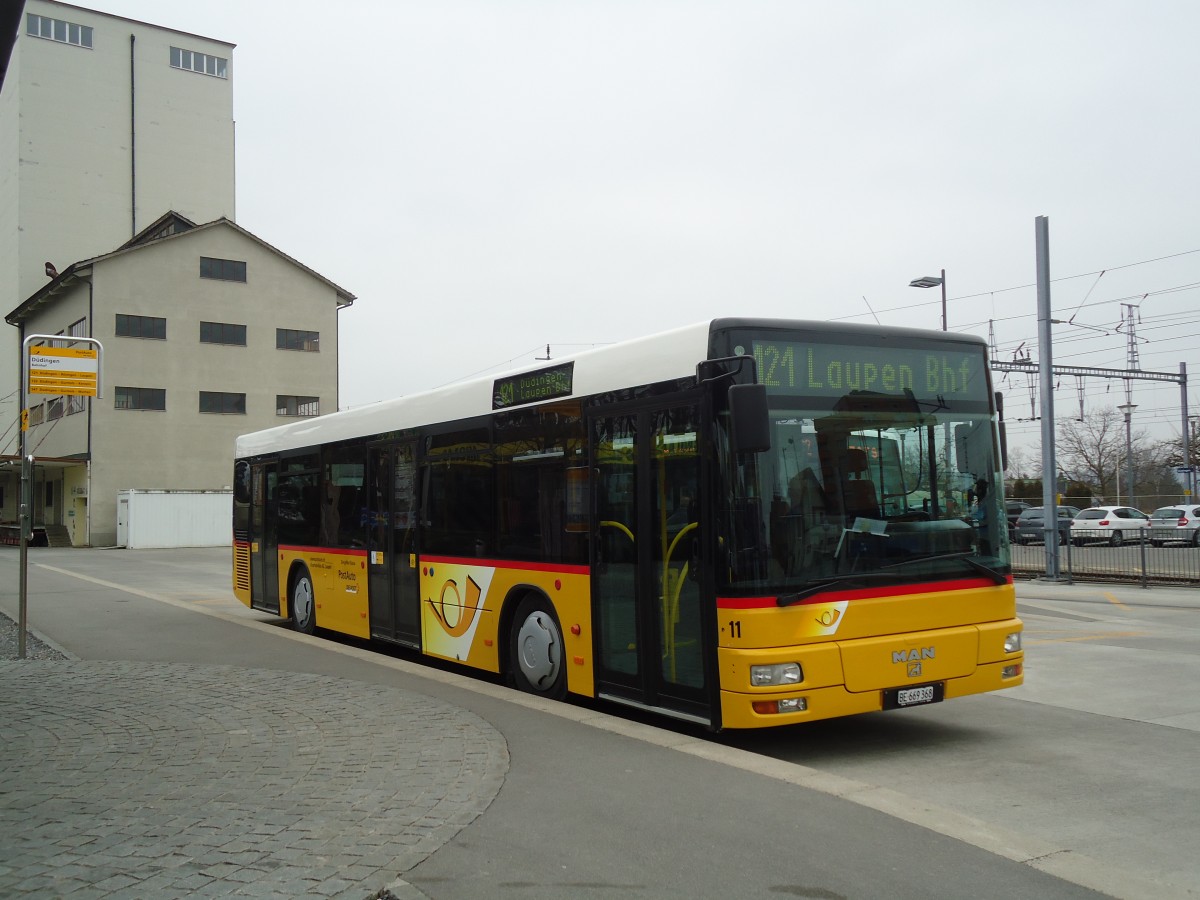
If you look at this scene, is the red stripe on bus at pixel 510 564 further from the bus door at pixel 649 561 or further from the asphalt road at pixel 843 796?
the asphalt road at pixel 843 796

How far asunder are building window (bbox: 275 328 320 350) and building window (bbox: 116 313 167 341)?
18.2ft

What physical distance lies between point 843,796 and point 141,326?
50.2 m

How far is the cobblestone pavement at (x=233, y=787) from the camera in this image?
4.60 m

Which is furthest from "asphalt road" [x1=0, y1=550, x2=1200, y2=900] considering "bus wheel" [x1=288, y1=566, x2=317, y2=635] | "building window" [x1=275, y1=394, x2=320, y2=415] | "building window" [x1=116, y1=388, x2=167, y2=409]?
"building window" [x1=275, y1=394, x2=320, y2=415]

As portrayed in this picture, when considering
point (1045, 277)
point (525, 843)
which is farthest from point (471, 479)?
point (1045, 277)

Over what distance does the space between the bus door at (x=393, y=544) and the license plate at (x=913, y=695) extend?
5.47 m

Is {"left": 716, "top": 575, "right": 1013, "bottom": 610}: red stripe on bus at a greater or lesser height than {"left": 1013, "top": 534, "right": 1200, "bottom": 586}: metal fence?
greater

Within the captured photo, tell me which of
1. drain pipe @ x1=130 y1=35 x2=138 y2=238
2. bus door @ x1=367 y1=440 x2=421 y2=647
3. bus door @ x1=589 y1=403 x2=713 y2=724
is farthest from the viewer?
drain pipe @ x1=130 y1=35 x2=138 y2=238

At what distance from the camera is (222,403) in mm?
51938

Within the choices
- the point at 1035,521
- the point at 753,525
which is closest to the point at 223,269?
the point at 1035,521

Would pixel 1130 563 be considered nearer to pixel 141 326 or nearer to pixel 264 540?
pixel 264 540

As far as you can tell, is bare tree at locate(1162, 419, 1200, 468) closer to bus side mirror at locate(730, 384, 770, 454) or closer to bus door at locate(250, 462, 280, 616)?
bus door at locate(250, 462, 280, 616)

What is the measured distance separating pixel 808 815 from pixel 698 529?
2123mm

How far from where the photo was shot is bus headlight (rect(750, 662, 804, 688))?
6.61 metres
